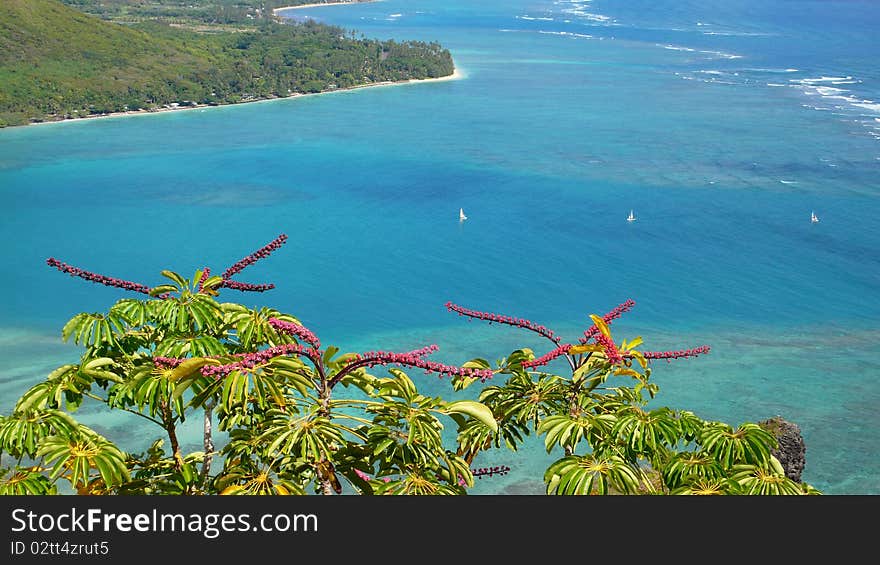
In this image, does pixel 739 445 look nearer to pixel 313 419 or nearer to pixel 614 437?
pixel 614 437

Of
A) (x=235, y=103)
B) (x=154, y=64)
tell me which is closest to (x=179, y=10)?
(x=154, y=64)

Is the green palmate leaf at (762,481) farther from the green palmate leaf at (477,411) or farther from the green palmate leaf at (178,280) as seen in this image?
the green palmate leaf at (178,280)

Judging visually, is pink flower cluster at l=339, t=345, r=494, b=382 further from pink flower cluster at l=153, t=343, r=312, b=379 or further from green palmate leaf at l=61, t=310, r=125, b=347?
green palmate leaf at l=61, t=310, r=125, b=347

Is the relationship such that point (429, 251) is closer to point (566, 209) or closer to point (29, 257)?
point (566, 209)

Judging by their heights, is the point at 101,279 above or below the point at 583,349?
above

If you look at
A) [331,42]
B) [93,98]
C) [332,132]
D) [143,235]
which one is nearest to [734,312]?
[143,235]

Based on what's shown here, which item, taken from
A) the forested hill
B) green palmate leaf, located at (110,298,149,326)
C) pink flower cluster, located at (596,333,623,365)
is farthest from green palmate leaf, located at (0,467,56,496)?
the forested hill

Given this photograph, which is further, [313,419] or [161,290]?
[161,290]
